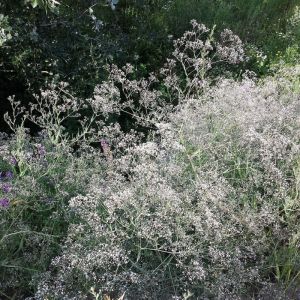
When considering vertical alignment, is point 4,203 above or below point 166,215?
below

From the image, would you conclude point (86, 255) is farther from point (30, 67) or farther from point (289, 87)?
point (289, 87)

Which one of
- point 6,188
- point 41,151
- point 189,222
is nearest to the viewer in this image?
point 189,222

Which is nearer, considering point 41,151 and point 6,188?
point 6,188

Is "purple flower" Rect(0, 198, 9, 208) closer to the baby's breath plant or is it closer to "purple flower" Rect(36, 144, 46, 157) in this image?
the baby's breath plant

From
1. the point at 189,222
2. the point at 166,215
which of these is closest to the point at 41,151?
the point at 166,215

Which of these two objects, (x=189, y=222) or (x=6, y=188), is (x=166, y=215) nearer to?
(x=189, y=222)

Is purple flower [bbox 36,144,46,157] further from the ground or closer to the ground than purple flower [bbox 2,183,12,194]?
further from the ground

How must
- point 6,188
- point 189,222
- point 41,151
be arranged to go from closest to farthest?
point 189,222, point 6,188, point 41,151

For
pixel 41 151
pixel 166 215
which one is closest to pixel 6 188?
pixel 41 151

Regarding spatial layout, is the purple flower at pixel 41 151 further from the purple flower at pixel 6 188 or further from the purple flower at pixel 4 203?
the purple flower at pixel 4 203

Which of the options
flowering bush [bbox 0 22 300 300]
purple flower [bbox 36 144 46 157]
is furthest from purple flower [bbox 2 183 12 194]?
purple flower [bbox 36 144 46 157]

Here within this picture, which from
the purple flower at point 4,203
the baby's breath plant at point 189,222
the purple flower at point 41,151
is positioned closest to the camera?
the baby's breath plant at point 189,222

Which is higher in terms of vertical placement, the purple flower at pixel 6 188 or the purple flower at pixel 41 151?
the purple flower at pixel 41 151

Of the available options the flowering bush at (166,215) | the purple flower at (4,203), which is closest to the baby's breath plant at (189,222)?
the flowering bush at (166,215)
